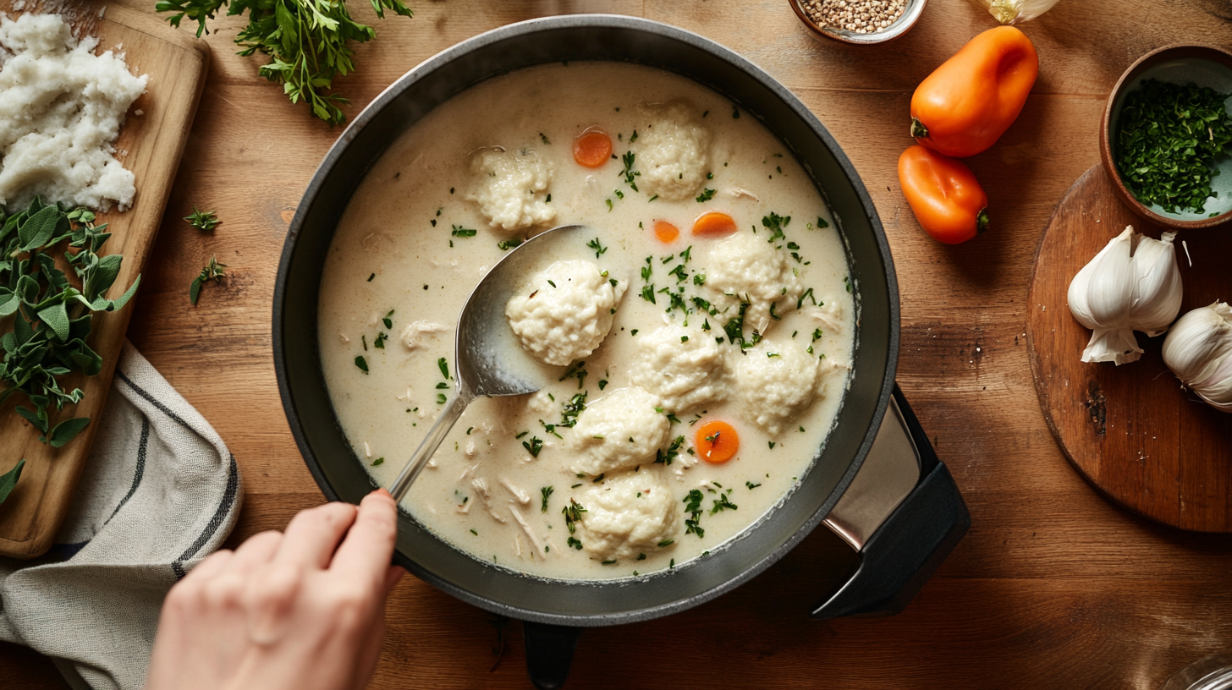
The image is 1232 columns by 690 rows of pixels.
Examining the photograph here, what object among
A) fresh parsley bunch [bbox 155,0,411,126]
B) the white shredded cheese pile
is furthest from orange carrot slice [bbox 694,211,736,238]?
the white shredded cheese pile

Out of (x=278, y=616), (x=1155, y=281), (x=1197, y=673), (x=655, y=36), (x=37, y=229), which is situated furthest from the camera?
(x=1197, y=673)

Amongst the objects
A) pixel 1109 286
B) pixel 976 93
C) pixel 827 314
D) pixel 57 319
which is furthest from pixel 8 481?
pixel 1109 286

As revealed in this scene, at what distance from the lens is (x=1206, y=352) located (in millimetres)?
2348

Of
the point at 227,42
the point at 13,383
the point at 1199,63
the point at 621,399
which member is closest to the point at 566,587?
the point at 621,399

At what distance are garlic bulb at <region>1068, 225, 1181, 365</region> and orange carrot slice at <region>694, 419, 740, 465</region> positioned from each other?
46.5 inches

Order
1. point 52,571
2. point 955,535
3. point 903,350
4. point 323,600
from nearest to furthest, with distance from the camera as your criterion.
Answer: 1. point 323,600
2. point 955,535
3. point 52,571
4. point 903,350

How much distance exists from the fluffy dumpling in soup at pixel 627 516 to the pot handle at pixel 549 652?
0.95ft

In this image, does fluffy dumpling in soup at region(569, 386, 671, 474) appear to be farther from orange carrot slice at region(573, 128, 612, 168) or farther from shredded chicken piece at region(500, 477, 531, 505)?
orange carrot slice at region(573, 128, 612, 168)

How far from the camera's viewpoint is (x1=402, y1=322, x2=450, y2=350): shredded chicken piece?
→ 7.67 ft

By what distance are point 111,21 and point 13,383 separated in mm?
1151

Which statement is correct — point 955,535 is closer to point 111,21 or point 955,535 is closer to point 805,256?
point 805,256

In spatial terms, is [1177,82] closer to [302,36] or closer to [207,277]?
[302,36]

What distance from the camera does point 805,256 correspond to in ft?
7.91

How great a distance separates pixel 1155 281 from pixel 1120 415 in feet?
1.51
